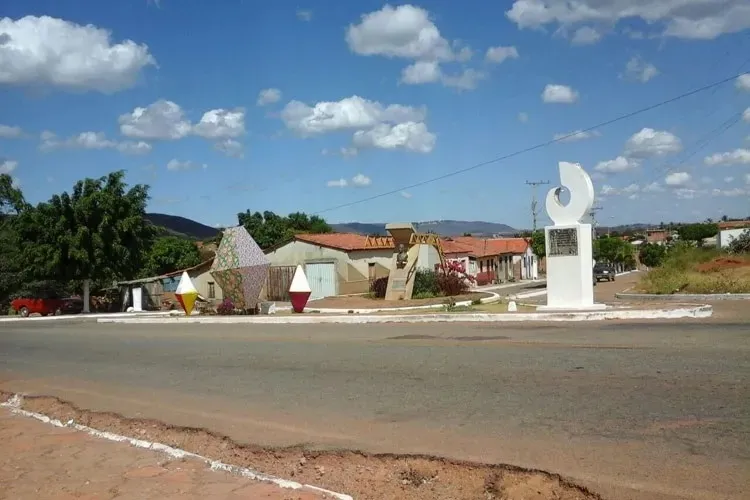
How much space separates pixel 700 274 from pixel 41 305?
36062 mm

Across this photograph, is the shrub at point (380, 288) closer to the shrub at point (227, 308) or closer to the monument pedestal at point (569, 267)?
the shrub at point (227, 308)

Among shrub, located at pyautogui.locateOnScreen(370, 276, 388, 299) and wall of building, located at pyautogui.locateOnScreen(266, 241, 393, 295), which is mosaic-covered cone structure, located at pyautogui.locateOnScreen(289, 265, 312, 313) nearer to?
shrub, located at pyautogui.locateOnScreen(370, 276, 388, 299)

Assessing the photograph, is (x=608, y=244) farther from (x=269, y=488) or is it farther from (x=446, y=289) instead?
(x=269, y=488)

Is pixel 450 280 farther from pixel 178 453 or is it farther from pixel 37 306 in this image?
pixel 178 453

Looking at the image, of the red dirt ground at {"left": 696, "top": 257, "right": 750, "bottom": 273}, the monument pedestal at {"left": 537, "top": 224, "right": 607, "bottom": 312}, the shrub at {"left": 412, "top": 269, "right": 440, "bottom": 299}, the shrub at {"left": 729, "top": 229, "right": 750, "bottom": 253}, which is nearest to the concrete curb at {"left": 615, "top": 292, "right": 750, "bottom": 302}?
the red dirt ground at {"left": 696, "top": 257, "right": 750, "bottom": 273}

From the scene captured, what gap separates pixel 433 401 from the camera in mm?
9055

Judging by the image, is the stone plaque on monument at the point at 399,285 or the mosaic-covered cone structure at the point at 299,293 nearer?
the mosaic-covered cone structure at the point at 299,293

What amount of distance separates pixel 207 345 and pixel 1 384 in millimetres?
4687

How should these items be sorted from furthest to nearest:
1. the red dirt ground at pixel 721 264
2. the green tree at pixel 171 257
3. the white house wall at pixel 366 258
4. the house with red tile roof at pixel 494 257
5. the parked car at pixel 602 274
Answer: the house with red tile roof at pixel 494 257 → the green tree at pixel 171 257 → the parked car at pixel 602 274 → the white house wall at pixel 366 258 → the red dirt ground at pixel 721 264

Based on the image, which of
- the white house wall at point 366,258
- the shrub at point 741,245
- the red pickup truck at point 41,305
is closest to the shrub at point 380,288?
the white house wall at point 366,258

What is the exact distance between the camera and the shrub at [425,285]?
113 ft

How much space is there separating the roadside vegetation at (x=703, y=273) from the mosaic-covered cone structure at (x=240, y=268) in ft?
51.5

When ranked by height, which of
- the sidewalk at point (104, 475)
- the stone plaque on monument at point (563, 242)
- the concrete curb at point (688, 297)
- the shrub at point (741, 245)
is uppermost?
the shrub at point (741, 245)

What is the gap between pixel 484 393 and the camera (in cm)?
921
